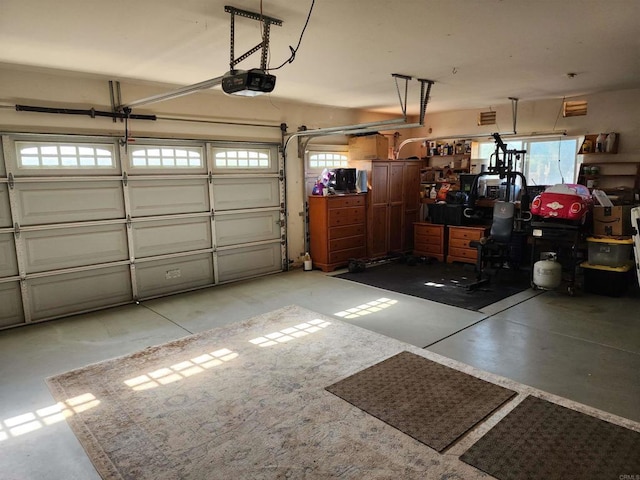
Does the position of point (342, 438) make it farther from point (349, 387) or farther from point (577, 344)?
point (577, 344)

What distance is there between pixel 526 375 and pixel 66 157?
16.7ft

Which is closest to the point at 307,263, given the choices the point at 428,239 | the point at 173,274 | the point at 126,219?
→ the point at 173,274

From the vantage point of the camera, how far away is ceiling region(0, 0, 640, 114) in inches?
109

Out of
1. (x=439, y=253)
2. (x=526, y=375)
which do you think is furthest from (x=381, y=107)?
(x=526, y=375)

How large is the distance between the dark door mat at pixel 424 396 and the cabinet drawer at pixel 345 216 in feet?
11.5

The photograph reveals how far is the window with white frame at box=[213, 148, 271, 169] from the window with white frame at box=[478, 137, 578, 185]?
A: 13.8 feet

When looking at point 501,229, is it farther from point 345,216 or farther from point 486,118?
point 486,118

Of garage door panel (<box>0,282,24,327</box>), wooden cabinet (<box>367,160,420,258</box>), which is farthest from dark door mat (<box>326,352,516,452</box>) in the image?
wooden cabinet (<box>367,160,420,258</box>)

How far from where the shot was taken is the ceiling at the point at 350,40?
2.77 meters

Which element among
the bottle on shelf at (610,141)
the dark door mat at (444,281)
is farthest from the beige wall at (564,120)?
the dark door mat at (444,281)

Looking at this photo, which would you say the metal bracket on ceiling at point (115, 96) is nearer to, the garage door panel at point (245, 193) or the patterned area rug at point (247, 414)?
the garage door panel at point (245, 193)

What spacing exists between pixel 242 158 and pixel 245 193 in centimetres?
52

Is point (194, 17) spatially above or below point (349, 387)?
above

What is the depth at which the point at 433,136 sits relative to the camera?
819 cm
